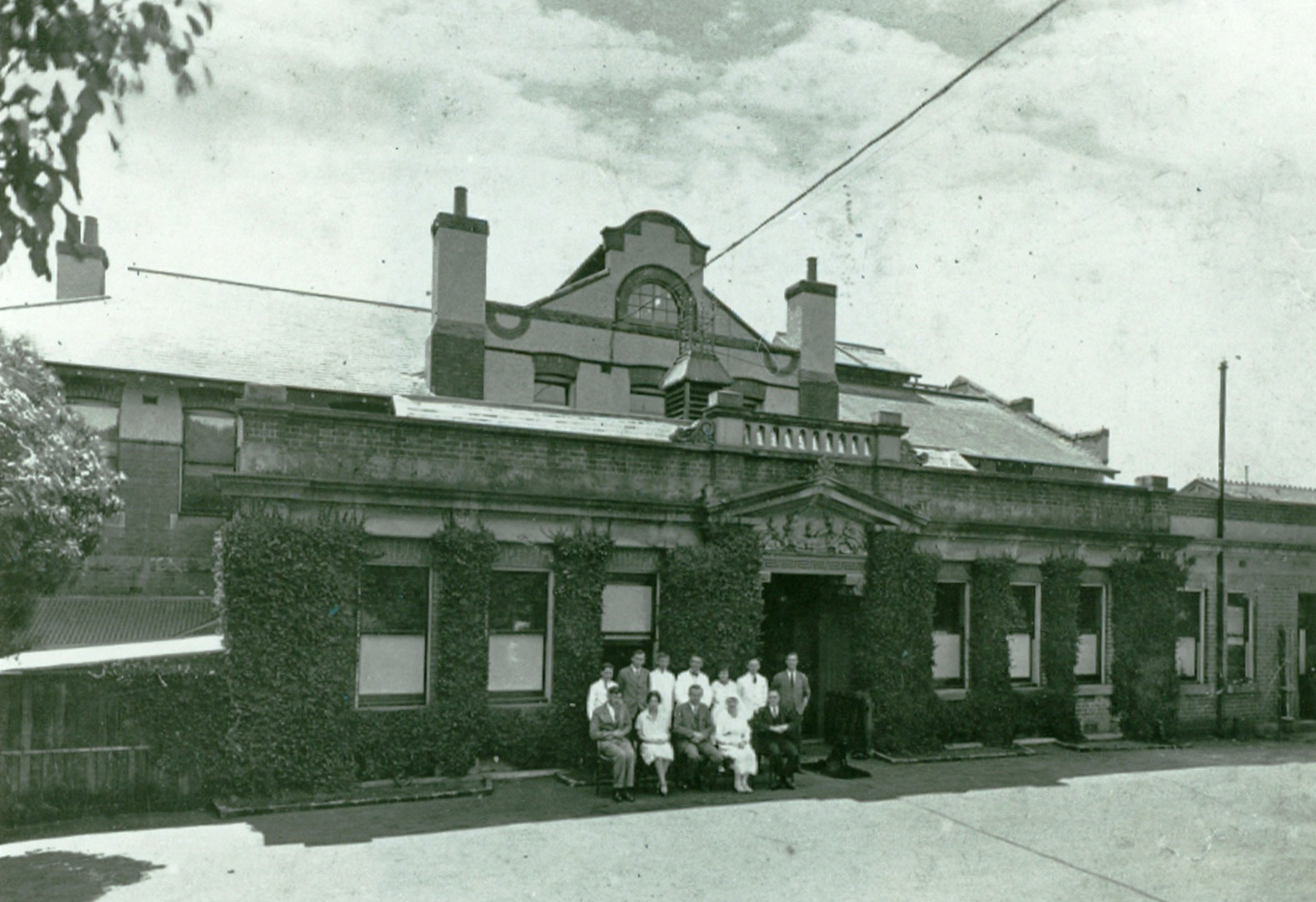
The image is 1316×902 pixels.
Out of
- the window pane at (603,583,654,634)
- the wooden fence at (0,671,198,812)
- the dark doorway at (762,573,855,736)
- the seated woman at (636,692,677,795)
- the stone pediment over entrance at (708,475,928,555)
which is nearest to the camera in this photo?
the wooden fence at (0,671,198,812)

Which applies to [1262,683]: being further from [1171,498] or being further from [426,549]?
[426,549]

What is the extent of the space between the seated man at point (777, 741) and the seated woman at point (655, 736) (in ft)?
4.26

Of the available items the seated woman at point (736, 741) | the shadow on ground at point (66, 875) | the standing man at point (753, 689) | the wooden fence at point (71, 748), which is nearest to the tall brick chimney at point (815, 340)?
the standing man at point (753, 689)

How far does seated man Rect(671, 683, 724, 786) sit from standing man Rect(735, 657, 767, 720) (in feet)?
2.24

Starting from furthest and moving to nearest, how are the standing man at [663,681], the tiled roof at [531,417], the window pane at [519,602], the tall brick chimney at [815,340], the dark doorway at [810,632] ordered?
the tall brick chimney at [815,340] → the dark doorway at [810,632] → the tiled roof at [531,417] → the window pane at [519,602] → the standing man at [663,681]

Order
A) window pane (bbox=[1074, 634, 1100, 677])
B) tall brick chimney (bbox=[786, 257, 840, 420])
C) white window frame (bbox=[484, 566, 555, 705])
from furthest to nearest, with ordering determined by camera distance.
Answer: tall brick chimney (bbox=[786, 257, 840, 420])
window pane (bbox=[1074, 634, 1100, 677])
white window frame (bbox=[484, 566, 555, 705])

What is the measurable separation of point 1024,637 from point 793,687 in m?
5.89

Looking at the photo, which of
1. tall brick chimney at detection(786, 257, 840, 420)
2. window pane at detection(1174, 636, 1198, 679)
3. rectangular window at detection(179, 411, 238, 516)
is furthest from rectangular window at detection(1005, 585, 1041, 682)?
rectangular window at detection(179, 411, 238, 516)

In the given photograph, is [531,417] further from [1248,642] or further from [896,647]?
[1248,642]

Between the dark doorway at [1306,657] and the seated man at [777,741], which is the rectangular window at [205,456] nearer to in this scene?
the seated man at [777,741]

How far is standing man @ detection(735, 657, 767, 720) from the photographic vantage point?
13.7 metres

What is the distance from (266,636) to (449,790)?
114 inches

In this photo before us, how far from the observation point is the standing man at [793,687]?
45.7 feet

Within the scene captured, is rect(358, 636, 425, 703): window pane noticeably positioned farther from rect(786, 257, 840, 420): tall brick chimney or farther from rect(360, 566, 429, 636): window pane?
rect(786, 257, 840, 420): tall brick chimney
